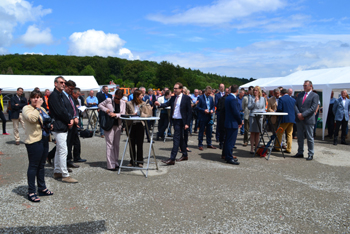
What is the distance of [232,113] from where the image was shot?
693cm

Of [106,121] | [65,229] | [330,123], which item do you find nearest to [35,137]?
[65,229]

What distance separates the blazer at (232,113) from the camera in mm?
6843

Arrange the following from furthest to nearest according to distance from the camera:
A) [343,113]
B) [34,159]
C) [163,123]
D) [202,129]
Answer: [163,123], [343,113], [202,129], [34,159]

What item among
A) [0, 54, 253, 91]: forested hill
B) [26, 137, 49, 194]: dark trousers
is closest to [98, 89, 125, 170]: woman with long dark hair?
[26, 137, 49, 194]: dark trousers

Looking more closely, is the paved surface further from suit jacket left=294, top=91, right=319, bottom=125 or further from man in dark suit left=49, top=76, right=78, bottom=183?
suit jacket left=294, top=91, right=319, bottom=125

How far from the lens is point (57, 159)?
17.5 feet

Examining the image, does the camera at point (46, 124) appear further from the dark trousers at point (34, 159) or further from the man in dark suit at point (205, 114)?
the man in dark suit at point (205, 114)

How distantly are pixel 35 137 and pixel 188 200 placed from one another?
269cm

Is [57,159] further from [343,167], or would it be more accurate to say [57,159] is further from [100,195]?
[343,167]

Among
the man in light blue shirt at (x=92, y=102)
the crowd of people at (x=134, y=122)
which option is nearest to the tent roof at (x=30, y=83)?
the man in light blue shirt at (x=92, y=102)

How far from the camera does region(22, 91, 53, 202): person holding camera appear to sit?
4.22m

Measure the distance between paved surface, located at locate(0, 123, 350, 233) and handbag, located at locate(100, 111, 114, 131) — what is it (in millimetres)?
1024

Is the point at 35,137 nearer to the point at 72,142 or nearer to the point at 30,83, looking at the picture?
the point at 72,142

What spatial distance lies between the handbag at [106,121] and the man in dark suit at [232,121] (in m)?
2.99
